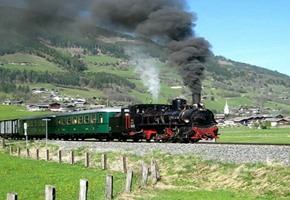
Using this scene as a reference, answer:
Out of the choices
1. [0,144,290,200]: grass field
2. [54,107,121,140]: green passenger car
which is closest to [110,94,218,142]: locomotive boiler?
[54,107,121,140]: green passenger car

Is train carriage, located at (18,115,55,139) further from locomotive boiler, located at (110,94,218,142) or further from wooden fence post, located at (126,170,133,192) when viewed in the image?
wooden fence post, located at (126,170,133,192)

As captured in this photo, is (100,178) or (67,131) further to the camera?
(67,131)

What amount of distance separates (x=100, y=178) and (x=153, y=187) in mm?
3393

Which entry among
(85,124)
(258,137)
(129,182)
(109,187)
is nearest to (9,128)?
(85,124)

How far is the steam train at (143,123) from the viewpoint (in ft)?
100.0

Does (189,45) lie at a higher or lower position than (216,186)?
higher

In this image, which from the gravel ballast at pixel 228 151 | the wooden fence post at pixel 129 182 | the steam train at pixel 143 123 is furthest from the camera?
the steam train at pixel 143 123

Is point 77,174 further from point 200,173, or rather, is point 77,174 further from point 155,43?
point 155,43

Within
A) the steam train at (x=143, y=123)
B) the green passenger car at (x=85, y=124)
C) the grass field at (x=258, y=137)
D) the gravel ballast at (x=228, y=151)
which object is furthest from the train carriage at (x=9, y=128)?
the gravel ballast at (x=228, y=151)

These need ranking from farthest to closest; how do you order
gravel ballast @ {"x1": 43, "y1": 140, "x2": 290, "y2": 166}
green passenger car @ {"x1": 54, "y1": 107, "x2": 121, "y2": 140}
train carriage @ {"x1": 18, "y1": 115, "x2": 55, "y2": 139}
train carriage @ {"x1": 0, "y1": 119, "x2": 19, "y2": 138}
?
train carriage @ {"x1": 0, "y1": 119, "x2": 19, "y2": 138}
train carriage @ {"x1": 18, "y1": 115, "x2": 55, "y2": 139}
green passenger car @ {"x1": 54, "y1": 107, "x2": 121, "y2": 140}
gravel ballast @ {"x1": 43, "y1": 140, "x2": 290, "y2": 166}

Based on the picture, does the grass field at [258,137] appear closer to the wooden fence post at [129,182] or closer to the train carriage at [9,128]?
the train carriage at [9,128]

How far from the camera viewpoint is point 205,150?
2483 centimetres

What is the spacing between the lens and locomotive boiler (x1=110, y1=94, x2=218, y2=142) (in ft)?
99.5

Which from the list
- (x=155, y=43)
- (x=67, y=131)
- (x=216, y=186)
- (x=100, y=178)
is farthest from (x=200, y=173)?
(x=67, y=131)
